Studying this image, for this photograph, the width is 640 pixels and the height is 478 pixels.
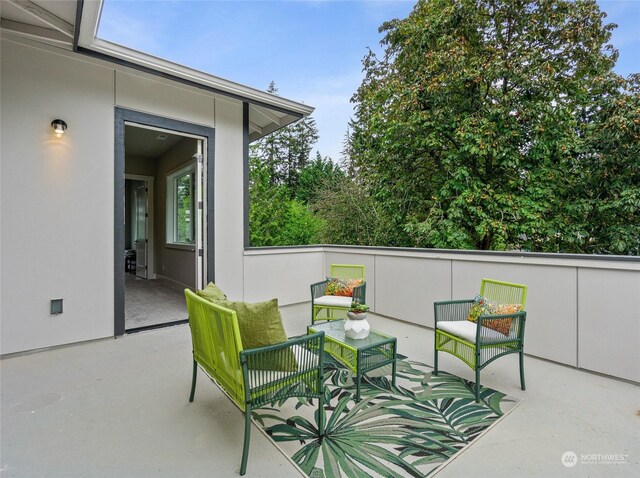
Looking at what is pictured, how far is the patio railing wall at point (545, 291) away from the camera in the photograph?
3.02m

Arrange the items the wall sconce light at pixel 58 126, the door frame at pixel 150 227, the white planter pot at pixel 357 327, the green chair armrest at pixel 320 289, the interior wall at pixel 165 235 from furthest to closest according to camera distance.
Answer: the door frame at pixel 150 227 < the interior wall at pixel 165 235 < the green chair armrest at pixel 320 289 < the wall sconce light at pixel 58 126 < the white planter pot at pixel 357 327

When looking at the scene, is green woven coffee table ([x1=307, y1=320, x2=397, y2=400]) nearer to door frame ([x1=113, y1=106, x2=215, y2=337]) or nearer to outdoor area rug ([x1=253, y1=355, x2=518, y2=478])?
outdoor area rug ([x1=253, y1=355, x2=518, y2=478])

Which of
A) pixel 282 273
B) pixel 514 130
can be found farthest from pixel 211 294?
pixel 514 130

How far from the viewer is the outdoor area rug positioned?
1.87m

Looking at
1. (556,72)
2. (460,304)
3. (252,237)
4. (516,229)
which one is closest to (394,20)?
(556,72)

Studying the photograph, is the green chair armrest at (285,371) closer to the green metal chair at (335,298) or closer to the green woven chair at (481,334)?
the green woven chair at (481,334)

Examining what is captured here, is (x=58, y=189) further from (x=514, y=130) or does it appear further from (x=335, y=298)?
(x=514, y=130)

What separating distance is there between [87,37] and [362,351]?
395 cm

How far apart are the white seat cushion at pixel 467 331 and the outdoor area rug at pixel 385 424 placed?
453 millimetres

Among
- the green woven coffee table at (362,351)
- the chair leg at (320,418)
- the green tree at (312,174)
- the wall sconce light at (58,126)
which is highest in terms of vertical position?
the green tree at (312,174)

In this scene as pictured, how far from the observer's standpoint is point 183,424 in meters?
2.25

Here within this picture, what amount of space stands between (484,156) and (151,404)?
652 cm

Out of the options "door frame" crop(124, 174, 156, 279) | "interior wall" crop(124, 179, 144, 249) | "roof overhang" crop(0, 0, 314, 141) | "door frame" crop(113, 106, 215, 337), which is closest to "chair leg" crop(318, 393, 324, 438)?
"door frame" crop(113, 106, 215, 337)

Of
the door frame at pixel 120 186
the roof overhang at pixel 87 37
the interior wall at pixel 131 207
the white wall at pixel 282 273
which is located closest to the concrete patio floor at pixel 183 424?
the door frame at pixel 120 186
